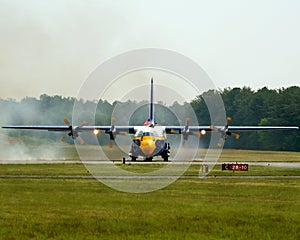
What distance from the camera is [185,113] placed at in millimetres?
149125

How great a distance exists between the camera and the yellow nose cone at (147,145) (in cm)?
6981

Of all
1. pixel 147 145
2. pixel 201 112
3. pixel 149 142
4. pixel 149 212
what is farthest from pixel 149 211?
pixel 201 112

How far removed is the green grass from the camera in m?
22.4

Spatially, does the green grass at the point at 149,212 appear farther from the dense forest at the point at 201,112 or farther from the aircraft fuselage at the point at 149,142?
the dense forest at the point at 201,112

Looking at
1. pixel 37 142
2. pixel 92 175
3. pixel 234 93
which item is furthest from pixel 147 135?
pixel 234 93

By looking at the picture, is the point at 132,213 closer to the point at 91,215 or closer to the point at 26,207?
the point at 91,215

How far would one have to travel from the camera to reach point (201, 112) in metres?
157

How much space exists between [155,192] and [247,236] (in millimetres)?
14445

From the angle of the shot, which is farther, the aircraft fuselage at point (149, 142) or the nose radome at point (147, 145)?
the aircraft fuselage at point (149, 142)

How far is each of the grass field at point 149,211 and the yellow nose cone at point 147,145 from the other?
28992 mm

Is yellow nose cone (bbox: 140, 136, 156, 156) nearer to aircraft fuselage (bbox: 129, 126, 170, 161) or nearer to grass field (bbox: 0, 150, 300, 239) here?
aircraft fuselage (bbox: 129, 126, 170, 161)

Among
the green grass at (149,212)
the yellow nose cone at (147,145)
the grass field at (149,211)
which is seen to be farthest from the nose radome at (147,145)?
A: the green grass at (149,212)

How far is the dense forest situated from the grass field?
178 ft

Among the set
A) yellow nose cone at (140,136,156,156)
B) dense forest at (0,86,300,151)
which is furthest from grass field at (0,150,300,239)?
dense forest at (0,86,300,151)
